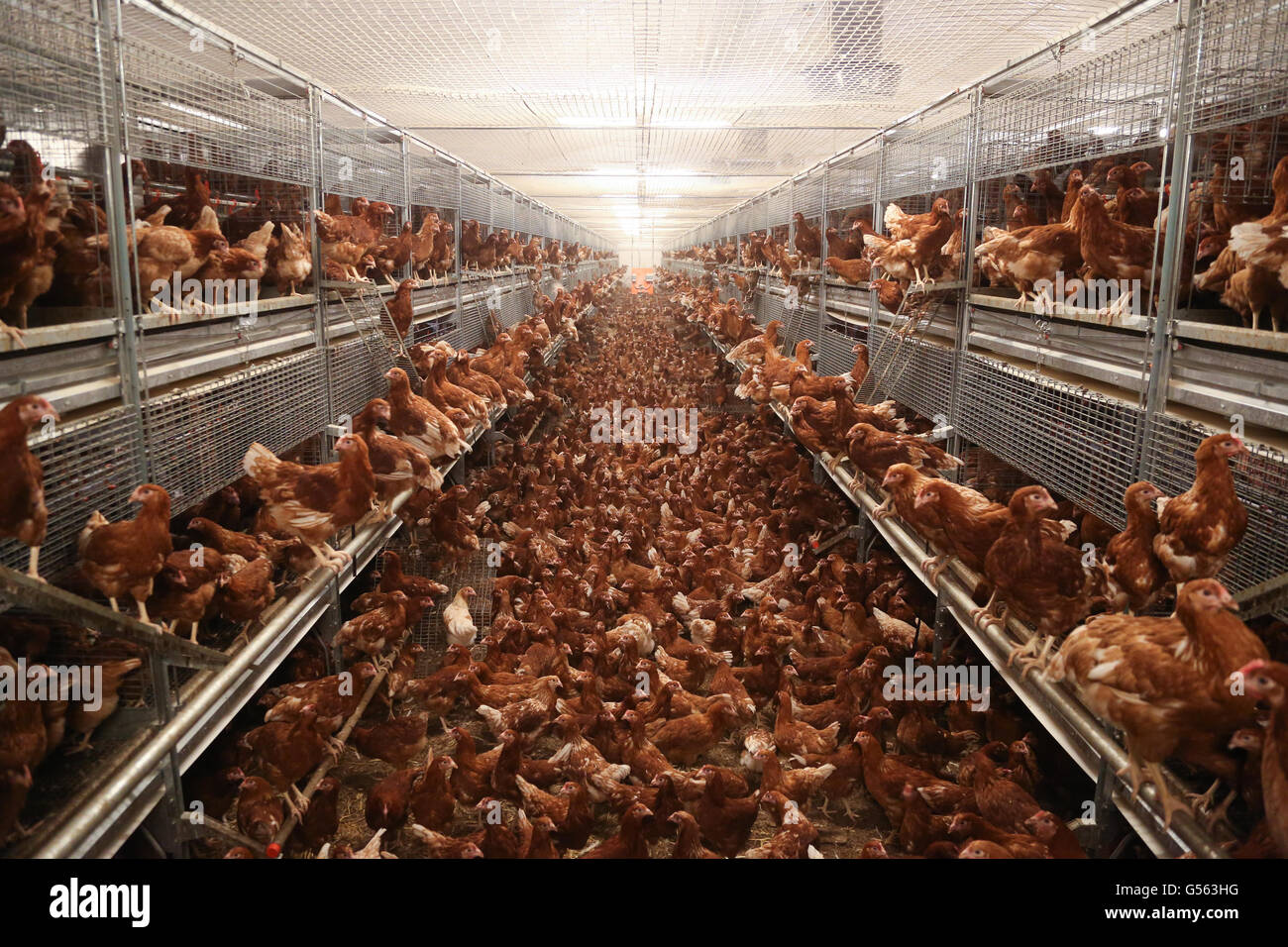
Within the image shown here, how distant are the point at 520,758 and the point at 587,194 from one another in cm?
1490

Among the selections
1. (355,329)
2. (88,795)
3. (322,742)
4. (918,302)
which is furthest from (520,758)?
(918,302)

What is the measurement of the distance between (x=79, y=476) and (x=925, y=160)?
17.1 ft

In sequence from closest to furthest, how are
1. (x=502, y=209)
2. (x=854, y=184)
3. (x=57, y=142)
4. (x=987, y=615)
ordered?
(x=57, y=142) → (x=987, y=615) → (x=854, y=184) → (x=502, y=209)

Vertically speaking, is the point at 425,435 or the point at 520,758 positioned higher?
the point at 425,435

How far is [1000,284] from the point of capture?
14.9ft

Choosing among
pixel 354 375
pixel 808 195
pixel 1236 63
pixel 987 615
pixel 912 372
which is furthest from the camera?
pixel 808 195

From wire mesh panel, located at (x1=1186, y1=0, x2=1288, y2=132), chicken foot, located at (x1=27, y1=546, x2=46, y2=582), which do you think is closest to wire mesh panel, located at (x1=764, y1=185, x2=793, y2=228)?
wire mesh panel, located at (x1=1186, y1=0, x2=1288, y2=132)

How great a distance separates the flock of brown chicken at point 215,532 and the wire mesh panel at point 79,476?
61 millimetres

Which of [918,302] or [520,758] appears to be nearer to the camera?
[520,758]

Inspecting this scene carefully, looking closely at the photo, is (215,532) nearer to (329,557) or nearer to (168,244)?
(329,557)

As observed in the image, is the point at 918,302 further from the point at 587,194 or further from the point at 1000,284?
the point at 587,194

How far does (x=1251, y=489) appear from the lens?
2428 mm

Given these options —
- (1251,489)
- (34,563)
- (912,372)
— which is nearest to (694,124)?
(912,372)
